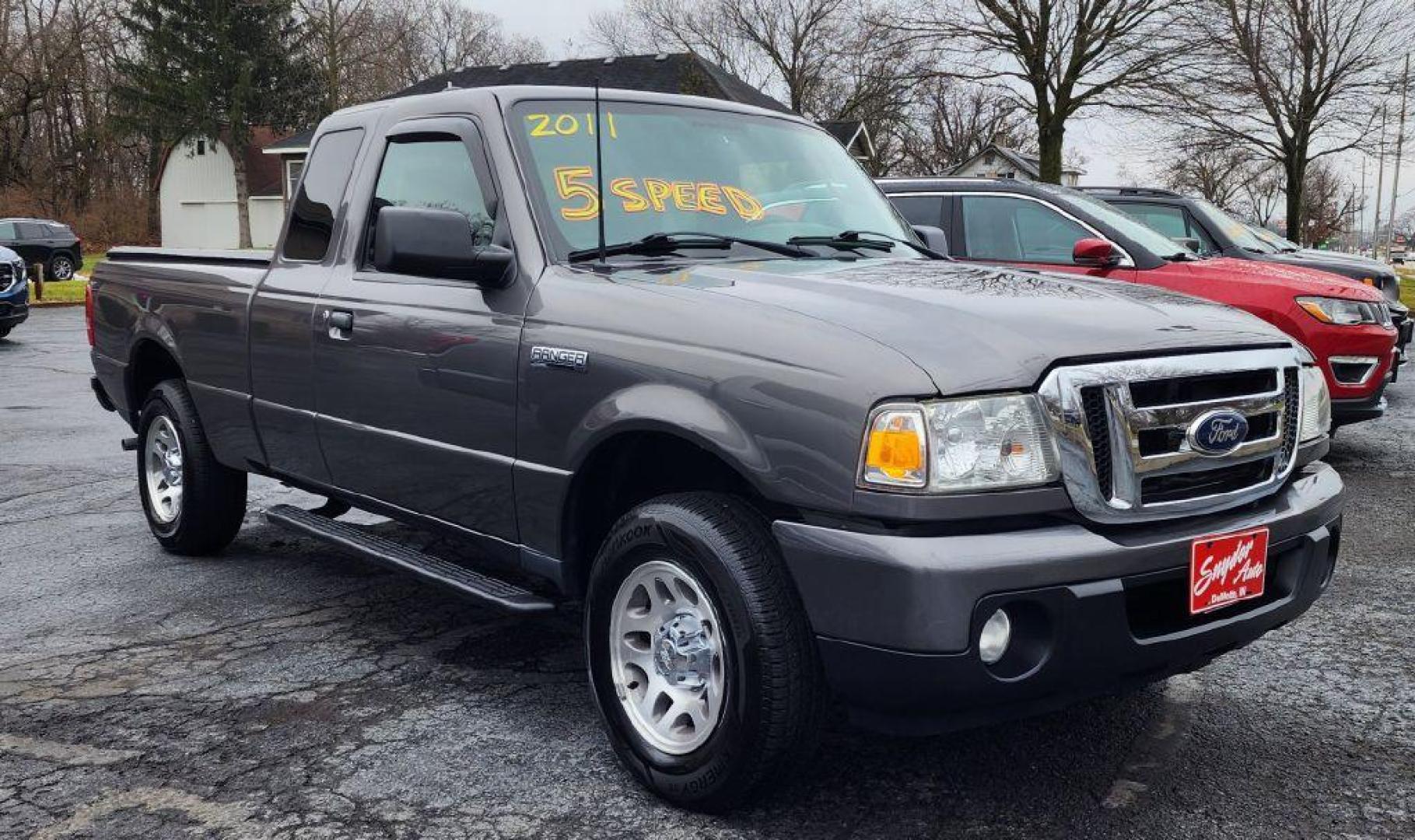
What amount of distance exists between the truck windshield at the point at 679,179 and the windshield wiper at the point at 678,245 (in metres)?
0.02

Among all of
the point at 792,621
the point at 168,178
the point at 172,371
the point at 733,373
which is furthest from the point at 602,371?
the point at 168,178

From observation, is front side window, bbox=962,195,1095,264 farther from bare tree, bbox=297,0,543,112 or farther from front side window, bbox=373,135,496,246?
bare tree, bbox=297,0,543,112

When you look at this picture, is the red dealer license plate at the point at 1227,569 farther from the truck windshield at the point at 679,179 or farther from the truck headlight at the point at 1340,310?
the truck headlight at the point at 1340,310

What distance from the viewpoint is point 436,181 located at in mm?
4270

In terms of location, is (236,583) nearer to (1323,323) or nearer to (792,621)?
(792,621)

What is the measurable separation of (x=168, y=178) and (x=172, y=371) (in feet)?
183

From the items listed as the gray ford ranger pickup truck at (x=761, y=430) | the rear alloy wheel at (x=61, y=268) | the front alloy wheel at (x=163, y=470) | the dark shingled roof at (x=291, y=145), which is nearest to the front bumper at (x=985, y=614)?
the gray ford ranger pickup truck at (x=761, y=430)

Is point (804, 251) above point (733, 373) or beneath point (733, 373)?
above

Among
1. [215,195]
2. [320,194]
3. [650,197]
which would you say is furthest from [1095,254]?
[215,195]

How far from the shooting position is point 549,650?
4438 mm

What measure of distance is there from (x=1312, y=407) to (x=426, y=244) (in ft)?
7.84

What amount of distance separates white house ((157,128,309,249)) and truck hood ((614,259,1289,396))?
54946 mm

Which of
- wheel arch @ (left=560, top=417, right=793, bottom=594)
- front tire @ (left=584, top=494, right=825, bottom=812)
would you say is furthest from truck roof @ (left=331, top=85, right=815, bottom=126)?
front tire @ (left=584, top=494, right=825, bottom=812)

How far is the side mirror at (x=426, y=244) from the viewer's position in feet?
11.4
